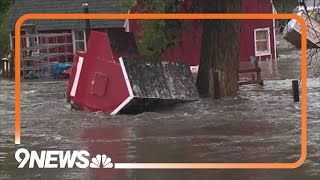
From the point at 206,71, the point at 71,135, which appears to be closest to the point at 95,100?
the point at 71,135

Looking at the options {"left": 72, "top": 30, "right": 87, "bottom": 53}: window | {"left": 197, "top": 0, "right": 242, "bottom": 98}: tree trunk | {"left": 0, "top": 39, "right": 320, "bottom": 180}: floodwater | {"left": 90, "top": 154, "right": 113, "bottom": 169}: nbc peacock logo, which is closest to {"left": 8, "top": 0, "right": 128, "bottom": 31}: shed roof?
{"left": 72, "top": 30, "right": 87, "bottom": 53}: window

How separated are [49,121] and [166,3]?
5.48m

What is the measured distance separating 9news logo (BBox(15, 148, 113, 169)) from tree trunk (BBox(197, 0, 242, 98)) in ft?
26.8

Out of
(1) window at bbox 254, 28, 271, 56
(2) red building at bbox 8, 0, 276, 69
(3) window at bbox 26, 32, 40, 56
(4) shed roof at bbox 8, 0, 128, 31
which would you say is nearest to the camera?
(2) red building at bbox 8, 0, 276, 69

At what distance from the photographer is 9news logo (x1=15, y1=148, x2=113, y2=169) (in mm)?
9422

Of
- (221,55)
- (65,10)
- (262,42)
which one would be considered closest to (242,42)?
(262,42)

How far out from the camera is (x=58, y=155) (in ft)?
34.6

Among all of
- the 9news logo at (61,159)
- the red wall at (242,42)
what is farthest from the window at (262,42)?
the 9news logo at (61,159)

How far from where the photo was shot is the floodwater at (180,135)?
874cm

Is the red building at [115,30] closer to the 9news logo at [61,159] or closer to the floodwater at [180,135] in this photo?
the floodwater at [180,135]

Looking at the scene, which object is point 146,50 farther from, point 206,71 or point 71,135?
point 71,135

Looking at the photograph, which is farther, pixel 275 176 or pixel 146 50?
pixel 146 50

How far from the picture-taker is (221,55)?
18.3 meters

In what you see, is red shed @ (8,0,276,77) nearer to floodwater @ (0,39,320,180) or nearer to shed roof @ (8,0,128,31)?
shed roof @ (8,0,128,31)
